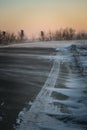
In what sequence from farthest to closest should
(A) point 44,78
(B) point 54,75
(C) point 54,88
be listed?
(B) point 54,75, (A) point 44,78, (C) point 54,88

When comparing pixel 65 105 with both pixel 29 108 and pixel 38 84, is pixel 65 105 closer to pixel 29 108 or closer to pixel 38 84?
pixel 29 108

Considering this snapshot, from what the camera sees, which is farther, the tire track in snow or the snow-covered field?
the snow-covered field

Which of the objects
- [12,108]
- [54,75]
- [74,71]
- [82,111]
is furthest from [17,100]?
[74,71]

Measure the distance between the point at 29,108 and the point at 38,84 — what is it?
4.50 metres

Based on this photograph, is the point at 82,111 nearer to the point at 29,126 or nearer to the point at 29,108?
the point at 29,108

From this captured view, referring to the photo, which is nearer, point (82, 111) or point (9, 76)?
point (82, 111)

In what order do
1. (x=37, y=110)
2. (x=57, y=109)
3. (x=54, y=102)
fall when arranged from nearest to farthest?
(x=37, y=110) → (x=57, y=109) → (x=54, y=102)

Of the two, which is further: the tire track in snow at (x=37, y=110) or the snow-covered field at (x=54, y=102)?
the snow-covered field at (x=54, y=102)

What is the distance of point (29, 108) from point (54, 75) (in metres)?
7.50

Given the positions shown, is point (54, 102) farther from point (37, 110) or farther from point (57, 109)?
point (37, 110)

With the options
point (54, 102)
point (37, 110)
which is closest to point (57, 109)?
point (37, 110)

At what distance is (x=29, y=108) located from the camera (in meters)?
9.95

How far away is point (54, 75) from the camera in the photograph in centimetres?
1738

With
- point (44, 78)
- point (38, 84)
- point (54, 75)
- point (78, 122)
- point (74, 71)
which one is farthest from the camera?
point (74, 71)
